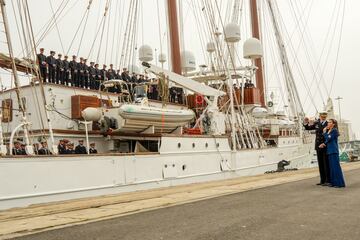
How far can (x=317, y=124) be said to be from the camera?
1059cm

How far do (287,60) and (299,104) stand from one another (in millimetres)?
3722

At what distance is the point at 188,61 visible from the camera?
35.5 meters

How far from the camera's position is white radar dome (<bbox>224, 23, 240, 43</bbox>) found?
26250 millimetres

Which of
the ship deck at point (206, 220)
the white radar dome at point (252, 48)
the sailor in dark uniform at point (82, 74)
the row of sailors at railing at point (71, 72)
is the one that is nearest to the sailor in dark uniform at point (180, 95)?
the row of sailors at railing at point (71, 72)

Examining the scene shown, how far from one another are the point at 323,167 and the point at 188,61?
1024 inches

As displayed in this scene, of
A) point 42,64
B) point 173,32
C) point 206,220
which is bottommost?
point 206,220

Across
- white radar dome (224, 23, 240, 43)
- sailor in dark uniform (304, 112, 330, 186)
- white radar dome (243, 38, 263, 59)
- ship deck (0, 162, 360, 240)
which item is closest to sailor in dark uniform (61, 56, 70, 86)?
sailor in dark uniform (304, 112, 330, 186)

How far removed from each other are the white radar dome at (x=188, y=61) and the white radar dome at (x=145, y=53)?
9.21 ft

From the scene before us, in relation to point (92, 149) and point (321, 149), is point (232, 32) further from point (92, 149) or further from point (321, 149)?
point (321, 149)

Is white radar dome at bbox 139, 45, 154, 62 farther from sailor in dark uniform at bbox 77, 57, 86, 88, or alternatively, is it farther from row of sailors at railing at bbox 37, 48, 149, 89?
sailor in dark uniform at bbox 77, 57, 86, 88

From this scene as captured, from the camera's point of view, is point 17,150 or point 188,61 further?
point 188,61

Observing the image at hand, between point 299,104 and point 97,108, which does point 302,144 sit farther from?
point 97,108

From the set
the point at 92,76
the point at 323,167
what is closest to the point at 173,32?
the point at 92,76

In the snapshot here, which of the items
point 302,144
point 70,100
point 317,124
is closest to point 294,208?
point 317,124
